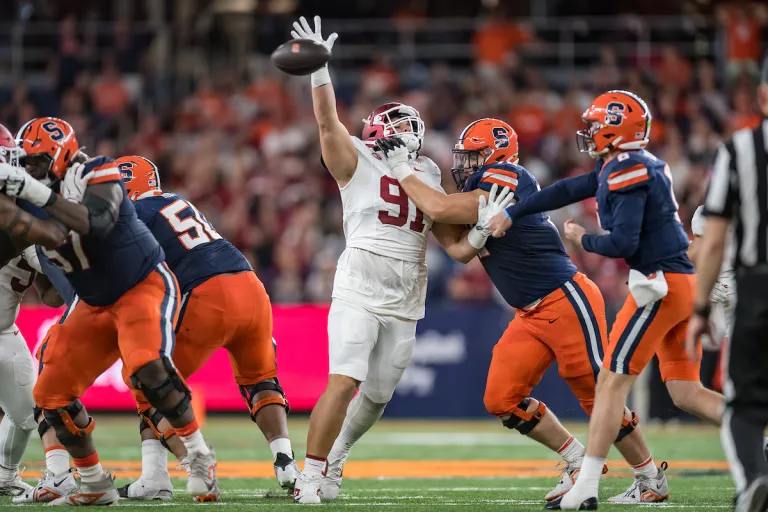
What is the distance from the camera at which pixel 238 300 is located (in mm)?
6668

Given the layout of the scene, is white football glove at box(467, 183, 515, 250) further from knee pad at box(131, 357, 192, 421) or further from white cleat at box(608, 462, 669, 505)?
knee pad at box(131, 357, 192, 421)

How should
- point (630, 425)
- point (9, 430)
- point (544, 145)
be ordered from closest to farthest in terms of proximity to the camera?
point (630, 425), point (9, 430), point (544, 145)

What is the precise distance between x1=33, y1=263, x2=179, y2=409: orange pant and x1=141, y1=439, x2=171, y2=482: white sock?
79cm

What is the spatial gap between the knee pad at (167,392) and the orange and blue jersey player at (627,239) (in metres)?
1.87

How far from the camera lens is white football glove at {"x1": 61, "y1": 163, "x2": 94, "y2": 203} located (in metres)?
5.88

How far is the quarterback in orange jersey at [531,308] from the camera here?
6.50m

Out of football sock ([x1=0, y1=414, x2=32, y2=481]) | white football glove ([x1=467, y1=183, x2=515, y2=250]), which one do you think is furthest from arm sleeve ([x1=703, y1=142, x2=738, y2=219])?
football sock ([x1=0, y1=414, x2=32, y2=481])

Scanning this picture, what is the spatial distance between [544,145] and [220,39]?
5.51 metres

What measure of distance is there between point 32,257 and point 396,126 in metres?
2.25

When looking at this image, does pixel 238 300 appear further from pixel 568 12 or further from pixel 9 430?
pixel 568 12

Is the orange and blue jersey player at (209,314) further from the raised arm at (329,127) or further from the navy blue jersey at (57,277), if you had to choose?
the raised arm at (329,127)

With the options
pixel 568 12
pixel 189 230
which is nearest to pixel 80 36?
pixel 568 12

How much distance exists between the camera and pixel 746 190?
4.74 meters

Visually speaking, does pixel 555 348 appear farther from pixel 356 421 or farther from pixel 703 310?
pixel 703 310
